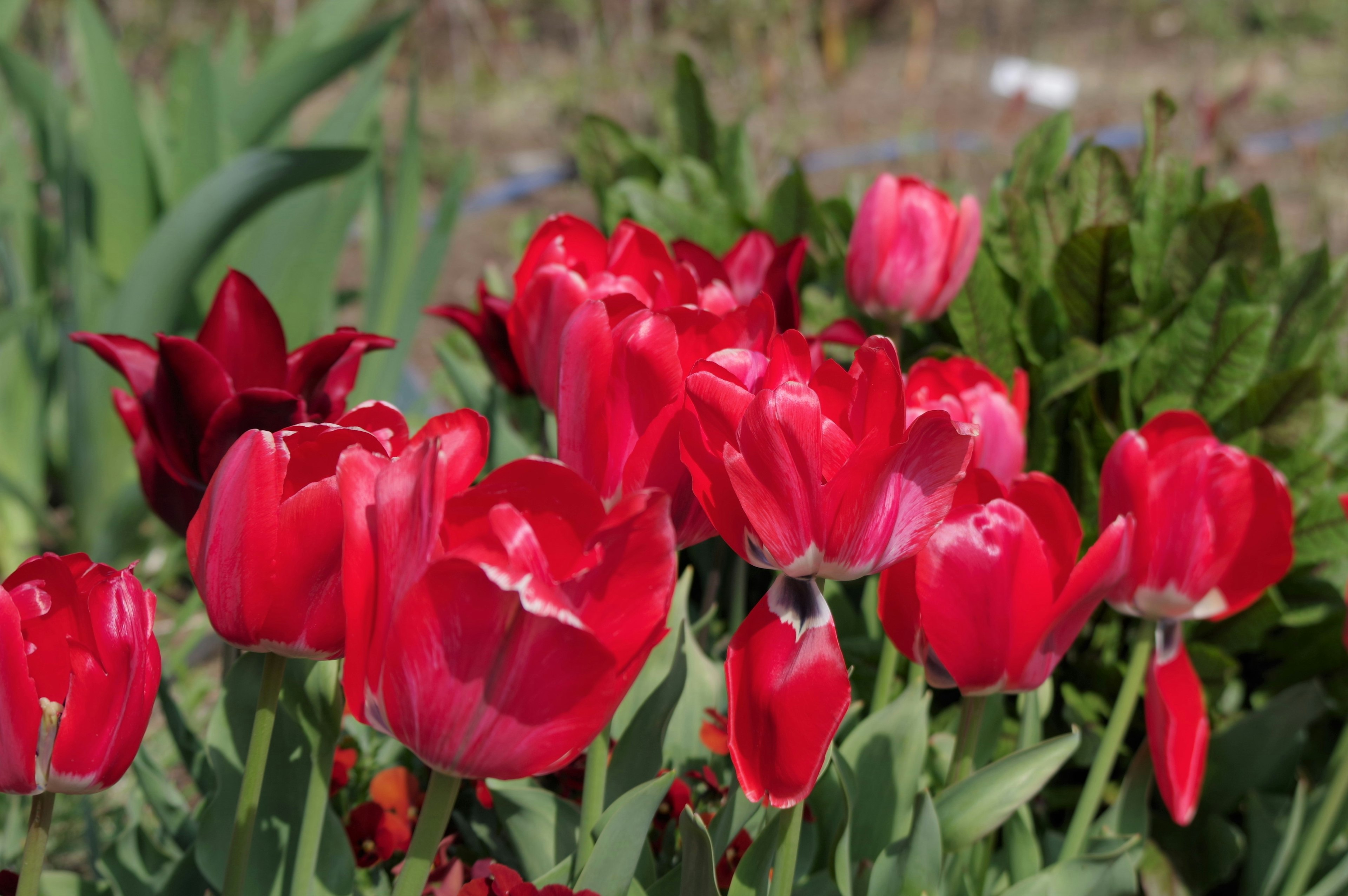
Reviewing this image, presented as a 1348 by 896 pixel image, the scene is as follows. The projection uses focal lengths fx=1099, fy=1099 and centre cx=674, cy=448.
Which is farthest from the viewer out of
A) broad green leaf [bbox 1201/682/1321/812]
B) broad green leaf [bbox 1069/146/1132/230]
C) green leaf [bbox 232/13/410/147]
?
green leaf [bbox 232/13/410/147]

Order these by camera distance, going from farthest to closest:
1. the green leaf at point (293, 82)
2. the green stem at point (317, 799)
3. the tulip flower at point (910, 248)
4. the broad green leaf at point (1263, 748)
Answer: the green leaf at point (293, 82) < the broad green leaf at point (1263, 748) < the tulip flower at point (910, 248) < the green stem at point (317, 799)

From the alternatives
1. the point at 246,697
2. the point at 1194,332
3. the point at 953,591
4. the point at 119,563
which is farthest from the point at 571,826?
the point at 119,563

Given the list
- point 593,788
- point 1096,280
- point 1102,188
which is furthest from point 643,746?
point 1102,188

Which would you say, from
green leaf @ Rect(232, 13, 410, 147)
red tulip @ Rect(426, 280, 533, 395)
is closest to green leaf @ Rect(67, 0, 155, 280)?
green leaf @ Rect(232, 13, 410, 147)

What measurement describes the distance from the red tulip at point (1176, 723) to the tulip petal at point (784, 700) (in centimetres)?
29

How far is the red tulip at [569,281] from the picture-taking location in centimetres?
75

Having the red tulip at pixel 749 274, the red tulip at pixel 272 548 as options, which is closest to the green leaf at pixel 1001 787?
the red tulip at pixel 749 274

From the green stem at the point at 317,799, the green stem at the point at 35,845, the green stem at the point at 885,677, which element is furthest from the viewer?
the green stem at the point at 885,677

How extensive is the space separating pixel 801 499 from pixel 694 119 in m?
1.33

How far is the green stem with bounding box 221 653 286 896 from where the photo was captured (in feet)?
1.84

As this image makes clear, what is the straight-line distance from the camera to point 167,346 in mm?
687

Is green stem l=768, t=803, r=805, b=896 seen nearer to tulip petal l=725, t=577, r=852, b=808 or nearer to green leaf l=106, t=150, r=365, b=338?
tulip petal l=725, t=577, r=852, b=808

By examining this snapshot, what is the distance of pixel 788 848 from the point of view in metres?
0.59

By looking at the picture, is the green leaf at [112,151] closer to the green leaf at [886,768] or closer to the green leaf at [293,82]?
the green leaf at [293,82]
